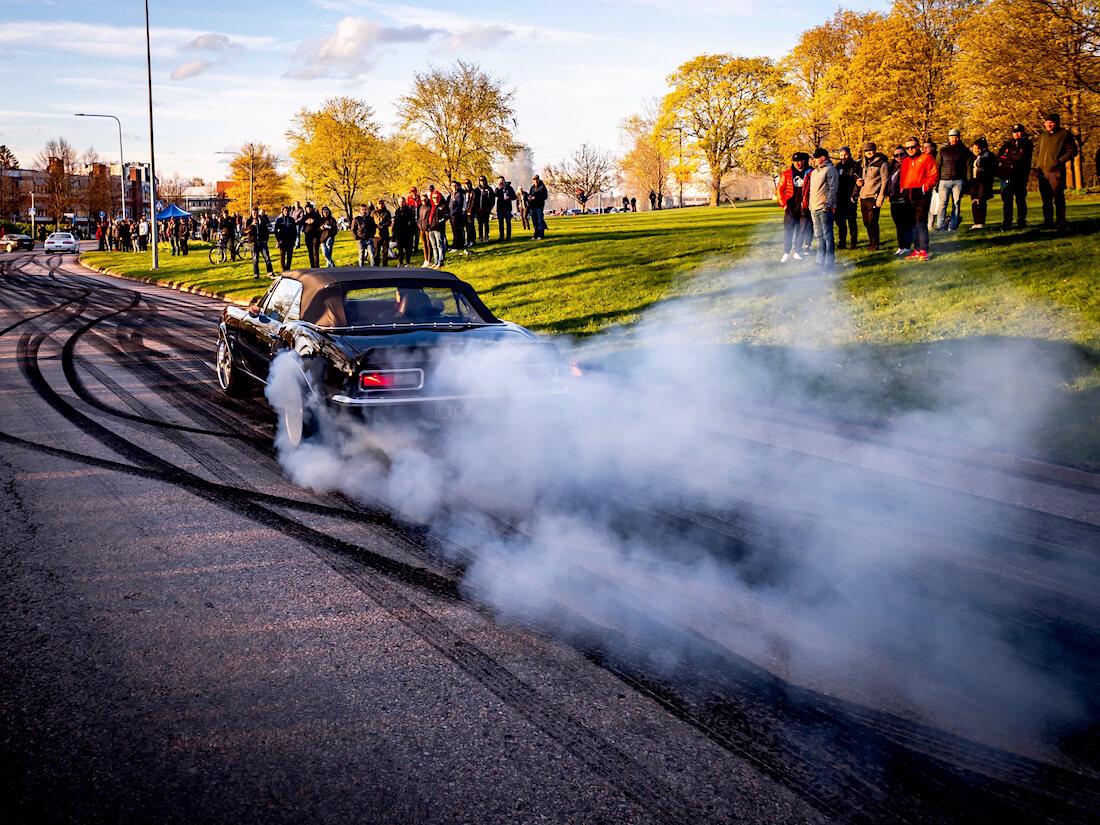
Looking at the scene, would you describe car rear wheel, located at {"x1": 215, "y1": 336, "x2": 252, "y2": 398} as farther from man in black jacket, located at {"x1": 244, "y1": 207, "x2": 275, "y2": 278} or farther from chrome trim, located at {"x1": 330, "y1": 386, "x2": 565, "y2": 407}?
man in black jacket, located at {"x1": 244, "y1": 207, "x2": 275, "y2": 278}

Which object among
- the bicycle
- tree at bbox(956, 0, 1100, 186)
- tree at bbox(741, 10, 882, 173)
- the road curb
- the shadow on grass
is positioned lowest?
the shadow on grass

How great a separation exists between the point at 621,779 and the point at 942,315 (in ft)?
27.0

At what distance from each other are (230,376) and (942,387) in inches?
261

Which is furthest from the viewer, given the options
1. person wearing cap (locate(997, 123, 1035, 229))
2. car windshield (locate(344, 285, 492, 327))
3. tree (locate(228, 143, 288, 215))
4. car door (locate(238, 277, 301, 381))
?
tree (locate(228, 143, 288, 215))

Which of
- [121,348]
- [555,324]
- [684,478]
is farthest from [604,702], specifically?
[121,348]

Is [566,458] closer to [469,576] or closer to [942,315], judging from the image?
[469,576]

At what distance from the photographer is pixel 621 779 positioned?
7.86ft

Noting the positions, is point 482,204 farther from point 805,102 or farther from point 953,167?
point 805,102

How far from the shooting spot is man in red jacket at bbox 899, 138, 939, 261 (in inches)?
449

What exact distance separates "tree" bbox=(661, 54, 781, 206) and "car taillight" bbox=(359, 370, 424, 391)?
49229mm

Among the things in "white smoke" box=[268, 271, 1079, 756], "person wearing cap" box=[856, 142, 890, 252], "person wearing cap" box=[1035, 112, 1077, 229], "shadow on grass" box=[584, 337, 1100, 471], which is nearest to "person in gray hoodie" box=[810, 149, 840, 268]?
"person wearing cap" box=[856, 142, 890, 252]

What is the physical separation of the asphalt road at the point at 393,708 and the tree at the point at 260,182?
247 ft

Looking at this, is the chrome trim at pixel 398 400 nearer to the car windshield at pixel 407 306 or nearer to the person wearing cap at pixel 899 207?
the car windshield at pixel 407 306

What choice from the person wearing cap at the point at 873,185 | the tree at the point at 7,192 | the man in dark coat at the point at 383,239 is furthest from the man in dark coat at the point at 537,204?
the tree at the point at 7,192
